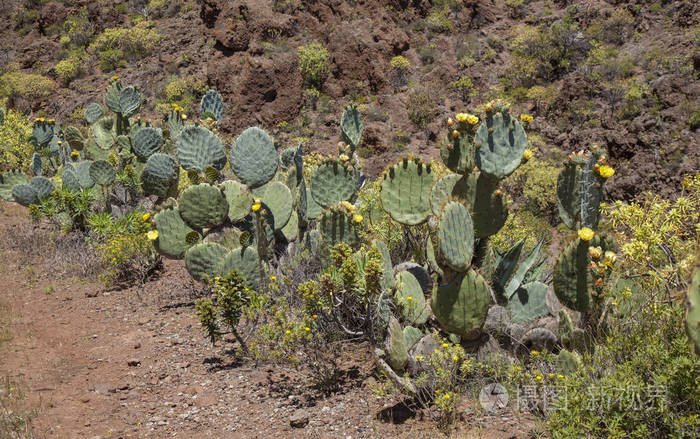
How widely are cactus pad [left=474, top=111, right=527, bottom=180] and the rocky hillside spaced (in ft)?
29.0

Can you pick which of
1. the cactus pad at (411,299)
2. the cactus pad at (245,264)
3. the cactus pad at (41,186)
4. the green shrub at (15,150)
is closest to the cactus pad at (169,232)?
the cactus pad at (245,264)

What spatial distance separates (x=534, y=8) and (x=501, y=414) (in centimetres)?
2154

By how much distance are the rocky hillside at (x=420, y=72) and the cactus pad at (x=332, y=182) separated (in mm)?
8704

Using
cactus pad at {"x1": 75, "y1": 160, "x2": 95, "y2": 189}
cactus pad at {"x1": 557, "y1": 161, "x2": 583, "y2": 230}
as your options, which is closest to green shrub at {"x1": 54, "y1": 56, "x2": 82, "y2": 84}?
cactus pad at {"x1": 75, "y1": 160, "x2": 95, "y2": 189}

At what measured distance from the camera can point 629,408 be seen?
261cm

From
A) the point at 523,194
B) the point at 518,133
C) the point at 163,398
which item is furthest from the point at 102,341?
the point at 523,194

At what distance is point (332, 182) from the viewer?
5.39 metres

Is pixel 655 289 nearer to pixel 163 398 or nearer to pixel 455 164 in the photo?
pixel 455 164

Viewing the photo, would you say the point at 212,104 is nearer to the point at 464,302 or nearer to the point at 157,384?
the point at 157,384

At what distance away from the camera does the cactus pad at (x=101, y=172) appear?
7.93m

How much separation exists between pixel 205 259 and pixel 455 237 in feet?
9.04

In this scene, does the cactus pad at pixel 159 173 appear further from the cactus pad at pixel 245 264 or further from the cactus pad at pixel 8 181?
the cactus pad at pixel 8 181

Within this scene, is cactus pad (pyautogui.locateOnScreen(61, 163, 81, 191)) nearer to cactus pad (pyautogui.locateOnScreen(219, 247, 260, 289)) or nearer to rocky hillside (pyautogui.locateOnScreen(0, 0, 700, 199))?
cactus pad (pyautogui.locateOnScreen(219, 247, 260, 289))

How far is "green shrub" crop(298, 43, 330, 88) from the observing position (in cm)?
1772
